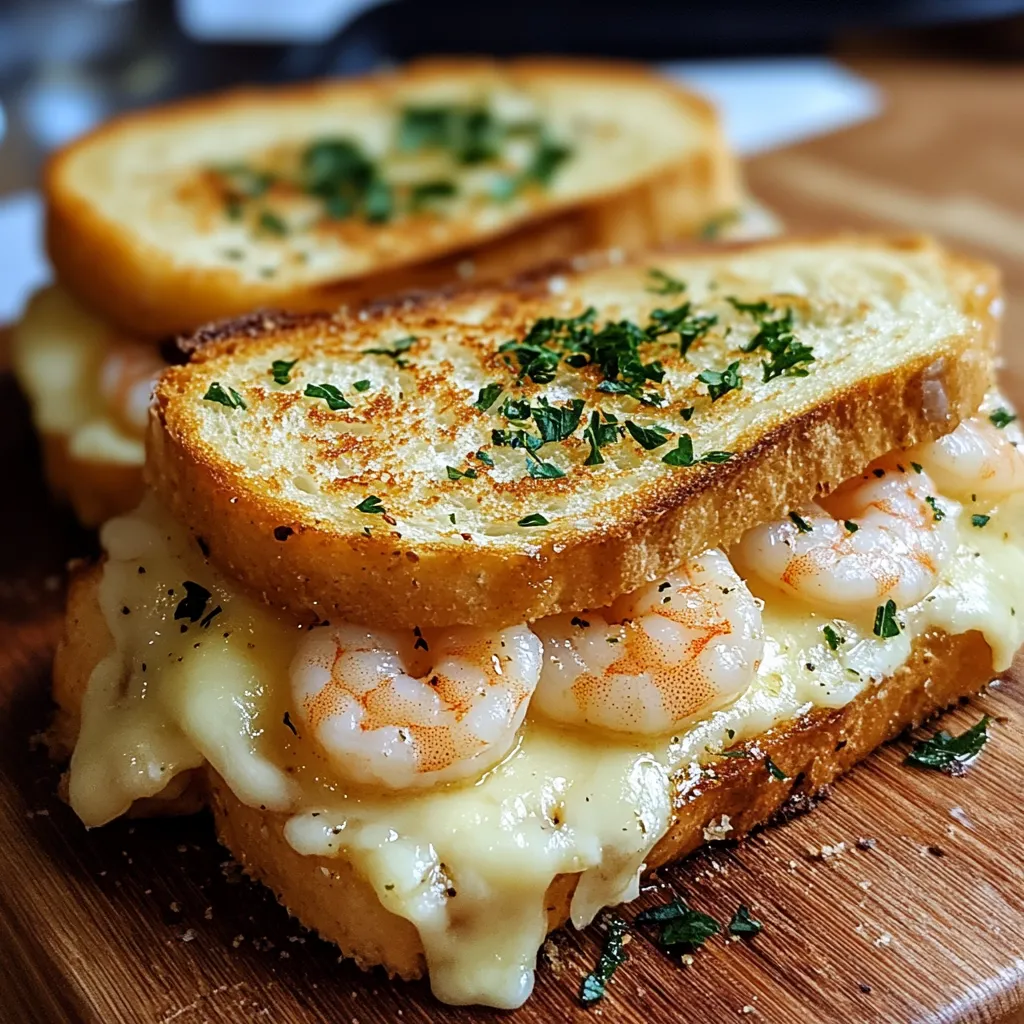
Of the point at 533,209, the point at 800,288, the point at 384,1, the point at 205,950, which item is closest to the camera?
the point at 205,950

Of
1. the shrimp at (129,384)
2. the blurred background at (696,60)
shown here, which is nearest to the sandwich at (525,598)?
the shrimp at (129,384)

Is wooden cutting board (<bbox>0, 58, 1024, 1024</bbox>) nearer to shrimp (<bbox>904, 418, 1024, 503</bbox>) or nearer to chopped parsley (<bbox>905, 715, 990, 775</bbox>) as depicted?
chopped parsley (<bbox>905, 715, 990, 775</bbox>)

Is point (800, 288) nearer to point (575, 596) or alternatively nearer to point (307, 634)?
point (575, 596)

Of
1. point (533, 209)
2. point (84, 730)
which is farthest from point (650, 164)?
point (84, 730)

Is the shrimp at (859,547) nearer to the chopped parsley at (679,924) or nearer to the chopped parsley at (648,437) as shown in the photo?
the chopped parsley at (648,437)

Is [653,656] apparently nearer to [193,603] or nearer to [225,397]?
[193,603]

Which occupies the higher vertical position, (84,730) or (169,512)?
(169,512)

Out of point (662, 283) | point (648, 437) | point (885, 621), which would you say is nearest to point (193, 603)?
point (648, 437)

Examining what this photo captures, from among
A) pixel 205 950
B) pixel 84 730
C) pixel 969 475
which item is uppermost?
pixel 969 475
